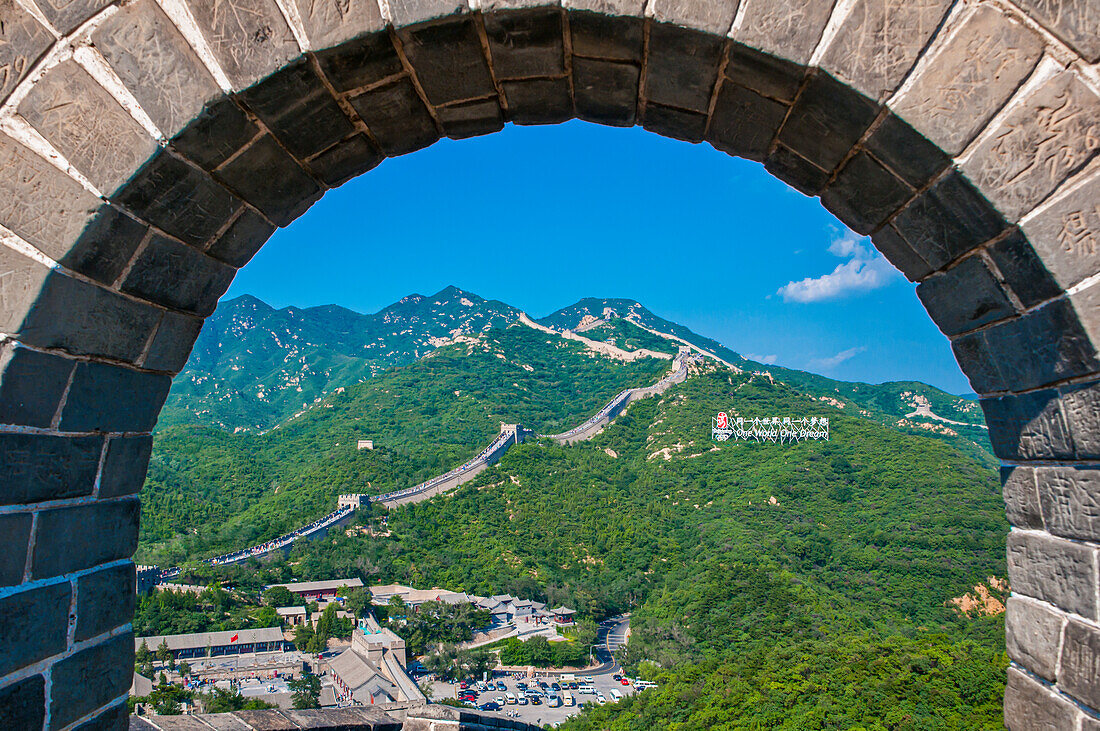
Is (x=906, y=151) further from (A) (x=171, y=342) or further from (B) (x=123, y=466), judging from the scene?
(B) (x=123, y=466)

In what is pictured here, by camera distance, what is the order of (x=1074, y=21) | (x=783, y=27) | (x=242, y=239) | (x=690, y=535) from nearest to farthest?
(x=1074, y=21) → (x=783, y=27) → (x=242, y=239) → (x=690, y=535)

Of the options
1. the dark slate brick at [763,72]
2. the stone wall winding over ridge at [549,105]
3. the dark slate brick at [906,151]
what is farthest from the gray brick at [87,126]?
the dark slate brick at [906,151]

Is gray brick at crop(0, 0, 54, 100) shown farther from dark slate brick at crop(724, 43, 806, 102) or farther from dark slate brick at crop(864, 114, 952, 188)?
dark slate brick at crop(864, 114, 952, 188)

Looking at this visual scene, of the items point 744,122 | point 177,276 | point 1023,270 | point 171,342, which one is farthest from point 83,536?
point 1023,270

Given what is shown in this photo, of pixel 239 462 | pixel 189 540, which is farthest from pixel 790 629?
pixel 239 462

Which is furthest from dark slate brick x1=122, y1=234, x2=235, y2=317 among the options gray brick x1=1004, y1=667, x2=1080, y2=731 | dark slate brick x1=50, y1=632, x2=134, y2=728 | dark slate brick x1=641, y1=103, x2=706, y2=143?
gray brick x1=1004, y1=667, x2=1080, y2=731

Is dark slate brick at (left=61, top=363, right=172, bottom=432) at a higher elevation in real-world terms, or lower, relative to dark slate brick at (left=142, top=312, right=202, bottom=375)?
lower
